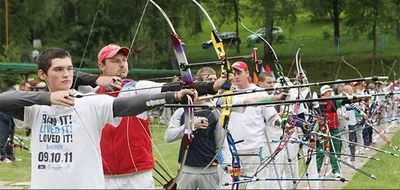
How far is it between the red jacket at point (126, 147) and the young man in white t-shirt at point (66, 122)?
2.50 ft

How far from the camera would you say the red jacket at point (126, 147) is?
4.69 m

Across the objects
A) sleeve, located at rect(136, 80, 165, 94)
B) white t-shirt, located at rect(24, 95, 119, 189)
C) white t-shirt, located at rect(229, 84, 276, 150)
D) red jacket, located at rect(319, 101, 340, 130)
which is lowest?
red jacket, located at rect(319, 101, 340, 130)

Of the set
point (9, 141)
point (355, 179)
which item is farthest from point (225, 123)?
point (9, 141)

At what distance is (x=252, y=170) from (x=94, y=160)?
3462 millimetres

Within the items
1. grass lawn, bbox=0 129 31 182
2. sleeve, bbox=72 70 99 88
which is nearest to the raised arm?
sleeve, bbox=72 70 99 88

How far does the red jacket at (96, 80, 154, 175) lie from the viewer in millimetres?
4688

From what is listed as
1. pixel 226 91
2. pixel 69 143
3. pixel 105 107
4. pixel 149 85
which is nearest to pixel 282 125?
pixel 226 91

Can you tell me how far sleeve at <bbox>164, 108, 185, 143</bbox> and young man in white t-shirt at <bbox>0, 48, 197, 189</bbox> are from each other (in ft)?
6.89

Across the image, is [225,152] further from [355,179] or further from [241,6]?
[241,6]

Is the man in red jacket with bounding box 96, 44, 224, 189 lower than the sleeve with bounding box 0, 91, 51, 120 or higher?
lower

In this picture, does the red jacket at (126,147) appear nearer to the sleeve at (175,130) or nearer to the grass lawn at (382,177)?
the sleeve at (175,130)

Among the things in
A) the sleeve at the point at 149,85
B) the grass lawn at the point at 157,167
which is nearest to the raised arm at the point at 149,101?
the sleeve at the point at 149,85

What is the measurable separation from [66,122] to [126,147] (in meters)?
0.95

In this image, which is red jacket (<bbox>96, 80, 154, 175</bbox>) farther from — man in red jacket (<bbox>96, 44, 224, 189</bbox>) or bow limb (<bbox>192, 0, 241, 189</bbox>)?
bow limb (<bbox>192, 0, 241, 189</bbox>)
